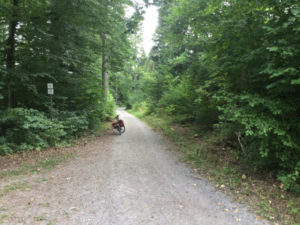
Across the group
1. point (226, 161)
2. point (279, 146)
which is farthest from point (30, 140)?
point (279, 146)

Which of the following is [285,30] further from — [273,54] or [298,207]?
[298,207]

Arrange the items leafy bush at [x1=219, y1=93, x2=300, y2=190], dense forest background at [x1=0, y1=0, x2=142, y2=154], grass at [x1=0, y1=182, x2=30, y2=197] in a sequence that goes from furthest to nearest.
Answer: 1. dense forest background at [x1=0, y1=0, x2=142, y2=154]
2. grass at [x1=0, y1=182, x2=30, y2=197]
3. leafy bush at [x1=219, y1=93, x2=300, y2=190]

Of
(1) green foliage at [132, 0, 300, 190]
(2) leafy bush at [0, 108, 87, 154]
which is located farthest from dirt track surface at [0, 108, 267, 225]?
(2) leafy bush at [0, 108, 87, 154]

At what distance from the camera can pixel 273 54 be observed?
152 inches

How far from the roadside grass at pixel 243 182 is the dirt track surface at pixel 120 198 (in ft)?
1.07

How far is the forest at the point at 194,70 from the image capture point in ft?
12.9

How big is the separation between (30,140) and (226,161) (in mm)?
7444

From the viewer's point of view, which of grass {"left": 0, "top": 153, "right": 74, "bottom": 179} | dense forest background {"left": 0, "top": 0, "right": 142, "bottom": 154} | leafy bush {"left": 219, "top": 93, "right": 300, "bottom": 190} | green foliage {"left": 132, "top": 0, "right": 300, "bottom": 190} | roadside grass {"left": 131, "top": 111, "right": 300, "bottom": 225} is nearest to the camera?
roadside grass {"left": 131, "top": 111, "right": 300, "bottom": 225}

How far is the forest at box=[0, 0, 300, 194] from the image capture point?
12.9ft

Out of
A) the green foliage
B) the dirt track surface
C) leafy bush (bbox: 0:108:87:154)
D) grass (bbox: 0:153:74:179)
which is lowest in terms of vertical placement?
the dirt track surface

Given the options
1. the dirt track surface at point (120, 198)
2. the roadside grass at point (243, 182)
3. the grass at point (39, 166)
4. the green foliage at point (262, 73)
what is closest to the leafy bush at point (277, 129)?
the green foliage at point (262, 73)

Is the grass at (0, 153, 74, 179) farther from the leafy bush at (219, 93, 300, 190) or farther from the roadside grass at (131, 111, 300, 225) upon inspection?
the leafy bush at (219, 93, 300, 190)

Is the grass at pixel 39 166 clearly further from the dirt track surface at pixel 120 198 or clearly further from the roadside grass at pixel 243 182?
the roadside grass at pixel 243 182

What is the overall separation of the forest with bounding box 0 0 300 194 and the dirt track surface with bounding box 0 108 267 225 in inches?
66.8
